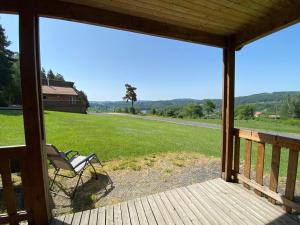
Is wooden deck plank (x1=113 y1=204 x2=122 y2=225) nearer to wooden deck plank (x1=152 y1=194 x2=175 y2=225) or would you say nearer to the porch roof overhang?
wooden deck plank (x1=152 y1=194 x2=175 y2=225)

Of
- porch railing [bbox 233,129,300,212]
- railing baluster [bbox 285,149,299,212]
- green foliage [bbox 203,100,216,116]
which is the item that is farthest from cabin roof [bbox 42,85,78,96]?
railing baluster [bbox 285,149,299,212]

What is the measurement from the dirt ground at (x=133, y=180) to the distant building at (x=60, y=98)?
1981cm

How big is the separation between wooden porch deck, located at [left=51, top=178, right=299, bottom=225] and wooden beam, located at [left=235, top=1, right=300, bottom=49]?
231 cm

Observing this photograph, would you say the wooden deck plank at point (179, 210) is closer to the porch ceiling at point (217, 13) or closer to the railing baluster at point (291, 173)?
the railing baluster at point (291, 173)

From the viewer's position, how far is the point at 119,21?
229 cm

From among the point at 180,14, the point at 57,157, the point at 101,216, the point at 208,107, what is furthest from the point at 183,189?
the point at 208,107

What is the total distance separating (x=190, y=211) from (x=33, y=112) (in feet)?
7.14

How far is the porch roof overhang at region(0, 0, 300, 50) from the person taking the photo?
203 cm

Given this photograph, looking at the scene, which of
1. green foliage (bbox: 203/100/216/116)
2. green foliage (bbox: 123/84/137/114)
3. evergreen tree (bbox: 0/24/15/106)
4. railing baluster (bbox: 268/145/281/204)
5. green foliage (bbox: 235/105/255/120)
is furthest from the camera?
green foliage (bbox: 123/84/137/114)

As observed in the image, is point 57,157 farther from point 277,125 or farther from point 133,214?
point 277,125

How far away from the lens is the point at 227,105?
10.4ft

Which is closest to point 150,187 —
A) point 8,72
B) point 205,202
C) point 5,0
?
point 205,202

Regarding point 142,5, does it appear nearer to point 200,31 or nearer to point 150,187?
point 200,31

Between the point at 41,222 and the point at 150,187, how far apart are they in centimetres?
181
